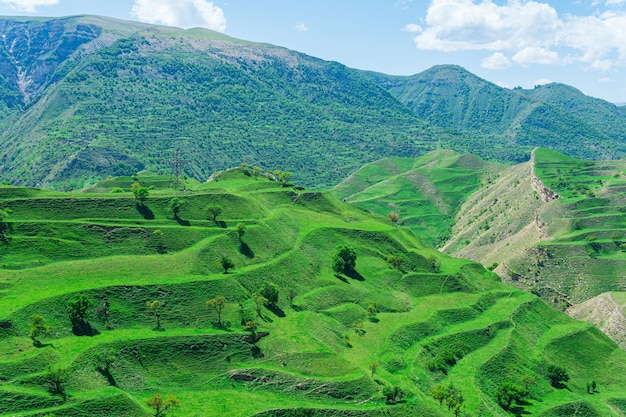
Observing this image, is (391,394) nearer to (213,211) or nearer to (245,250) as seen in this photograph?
(245,250)

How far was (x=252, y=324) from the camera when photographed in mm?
114312

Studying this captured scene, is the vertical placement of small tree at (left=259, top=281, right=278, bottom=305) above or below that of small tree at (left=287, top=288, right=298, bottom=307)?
above

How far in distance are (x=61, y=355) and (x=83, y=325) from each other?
1058 cm

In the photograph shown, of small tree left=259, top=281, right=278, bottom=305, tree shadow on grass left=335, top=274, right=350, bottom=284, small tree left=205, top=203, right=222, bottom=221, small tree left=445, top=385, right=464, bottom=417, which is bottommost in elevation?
small tree left=445, top=385, right=464, bottom=417

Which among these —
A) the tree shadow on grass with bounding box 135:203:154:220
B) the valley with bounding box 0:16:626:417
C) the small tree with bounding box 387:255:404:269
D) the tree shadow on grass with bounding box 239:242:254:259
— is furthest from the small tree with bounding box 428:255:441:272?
the tree shadow on grass with bounding box 135:203:154:220

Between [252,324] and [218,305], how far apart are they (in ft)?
30.4

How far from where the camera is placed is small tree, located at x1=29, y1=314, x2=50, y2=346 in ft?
320

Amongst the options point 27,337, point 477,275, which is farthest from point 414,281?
point 27,337

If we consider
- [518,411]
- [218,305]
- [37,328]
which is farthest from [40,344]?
[518,411]

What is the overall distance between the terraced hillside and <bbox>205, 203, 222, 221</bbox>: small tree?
987 millimetres

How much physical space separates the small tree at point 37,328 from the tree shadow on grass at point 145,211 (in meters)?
55.1

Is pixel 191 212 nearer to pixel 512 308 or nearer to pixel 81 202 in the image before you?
pixel 81 202

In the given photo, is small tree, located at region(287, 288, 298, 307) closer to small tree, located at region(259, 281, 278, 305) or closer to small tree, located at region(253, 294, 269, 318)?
small tree, located at region(259, 281, 278, 305)

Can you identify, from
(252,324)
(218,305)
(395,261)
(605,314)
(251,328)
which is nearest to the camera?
(251,328)
